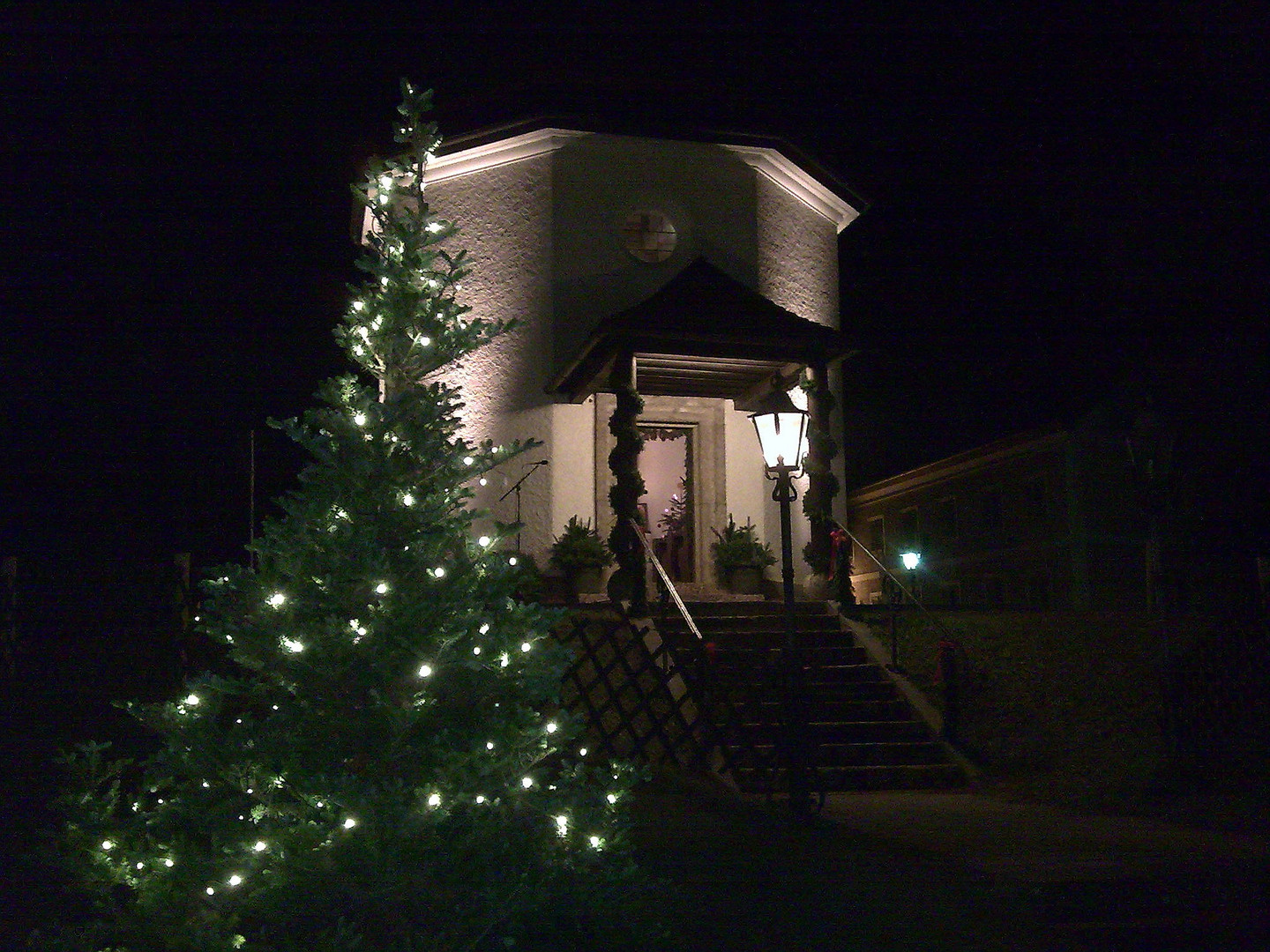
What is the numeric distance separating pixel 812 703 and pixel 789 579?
2923 mm

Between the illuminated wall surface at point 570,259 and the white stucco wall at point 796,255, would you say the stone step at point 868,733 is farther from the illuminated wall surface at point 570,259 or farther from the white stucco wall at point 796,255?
the white stucco wall at point 796,255

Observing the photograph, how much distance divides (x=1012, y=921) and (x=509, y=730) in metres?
3.05

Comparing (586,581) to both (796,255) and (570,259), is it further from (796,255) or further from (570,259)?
(796,255)

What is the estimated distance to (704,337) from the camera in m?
13.4

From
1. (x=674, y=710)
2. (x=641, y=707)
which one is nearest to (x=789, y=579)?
(x=674, y=710)

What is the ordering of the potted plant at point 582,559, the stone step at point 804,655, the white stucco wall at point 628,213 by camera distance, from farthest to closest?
the white stucco wall at point 628,213 → the potted plant at point 582,559 → the stone step at point 804,655

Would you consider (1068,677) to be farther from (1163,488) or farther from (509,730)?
(509,730)

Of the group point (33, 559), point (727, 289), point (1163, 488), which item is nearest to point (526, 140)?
point (727, 289)

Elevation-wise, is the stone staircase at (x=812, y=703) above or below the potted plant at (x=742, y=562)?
below

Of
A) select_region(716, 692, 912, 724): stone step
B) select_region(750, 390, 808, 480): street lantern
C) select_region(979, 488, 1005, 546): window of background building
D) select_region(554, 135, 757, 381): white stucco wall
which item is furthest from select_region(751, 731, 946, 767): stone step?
select_region(979, 488, 1005, 546): window of background building

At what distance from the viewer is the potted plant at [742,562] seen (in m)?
14.9

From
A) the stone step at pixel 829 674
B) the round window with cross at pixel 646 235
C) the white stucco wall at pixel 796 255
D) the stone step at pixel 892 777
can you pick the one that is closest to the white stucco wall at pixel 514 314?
the round window with cross at pixel 646 235

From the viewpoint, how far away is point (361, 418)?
4.99 meters

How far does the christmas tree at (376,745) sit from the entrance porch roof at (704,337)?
26.9 ft
